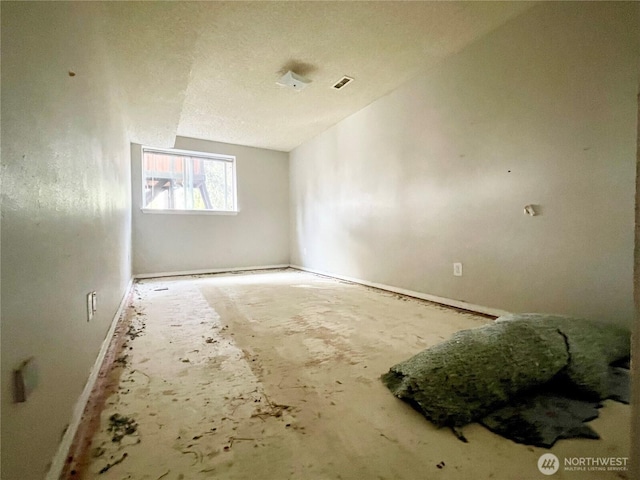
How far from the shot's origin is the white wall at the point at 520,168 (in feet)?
5.53

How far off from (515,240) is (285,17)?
96.3 inches

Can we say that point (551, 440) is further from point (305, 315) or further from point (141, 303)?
point (141, 303)

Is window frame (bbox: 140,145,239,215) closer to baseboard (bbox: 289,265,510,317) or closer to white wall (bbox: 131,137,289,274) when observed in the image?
white wall (bbox: 131,137,289,274)

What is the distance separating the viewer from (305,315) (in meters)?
2.40

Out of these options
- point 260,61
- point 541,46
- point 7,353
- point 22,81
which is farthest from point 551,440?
point 260,61

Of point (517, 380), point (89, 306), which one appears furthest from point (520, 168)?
point (89, 306)

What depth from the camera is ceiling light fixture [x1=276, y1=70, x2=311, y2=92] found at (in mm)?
2783

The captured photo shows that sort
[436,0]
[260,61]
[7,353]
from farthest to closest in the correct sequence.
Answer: [260,61]
[436,0]
[7,353]

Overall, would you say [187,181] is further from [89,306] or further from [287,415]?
[287,415]

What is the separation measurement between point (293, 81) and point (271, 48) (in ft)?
1.50

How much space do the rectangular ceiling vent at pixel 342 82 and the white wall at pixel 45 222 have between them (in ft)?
7.12

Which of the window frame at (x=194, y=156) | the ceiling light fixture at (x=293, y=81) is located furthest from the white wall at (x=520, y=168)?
the window frame at (x=194, y=156)

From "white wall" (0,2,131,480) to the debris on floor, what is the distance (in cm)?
120

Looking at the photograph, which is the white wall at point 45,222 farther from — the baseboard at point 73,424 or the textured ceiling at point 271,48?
the textured ceiling at point 271,48
